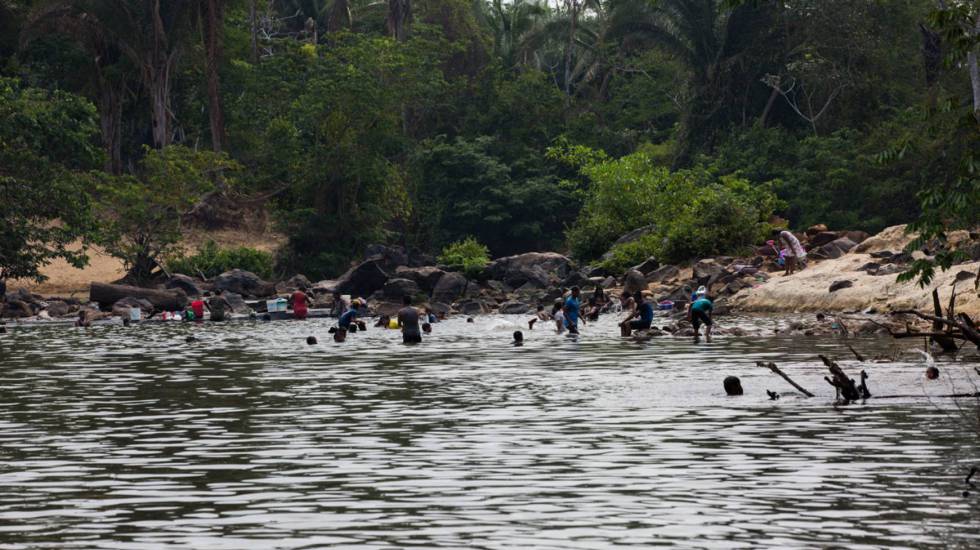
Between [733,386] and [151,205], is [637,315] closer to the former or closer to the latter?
[733,386]

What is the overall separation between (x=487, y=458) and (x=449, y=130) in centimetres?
6287

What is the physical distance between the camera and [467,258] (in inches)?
2319

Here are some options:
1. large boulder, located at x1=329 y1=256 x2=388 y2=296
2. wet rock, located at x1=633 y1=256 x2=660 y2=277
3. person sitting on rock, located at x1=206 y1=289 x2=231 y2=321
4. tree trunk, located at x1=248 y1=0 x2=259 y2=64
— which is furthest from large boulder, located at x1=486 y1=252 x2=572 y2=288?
tree trunk, located at x1=248 y1=0 x2=259 y2=64

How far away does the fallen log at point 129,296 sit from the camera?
51156mm

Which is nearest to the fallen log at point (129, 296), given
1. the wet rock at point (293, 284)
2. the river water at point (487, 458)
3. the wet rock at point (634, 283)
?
the wet rock at point (293, 284)

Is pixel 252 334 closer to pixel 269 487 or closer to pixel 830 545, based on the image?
pixel 269 487

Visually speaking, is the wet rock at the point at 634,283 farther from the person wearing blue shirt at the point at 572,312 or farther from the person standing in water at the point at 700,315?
the person standing in water at the point at 700,315

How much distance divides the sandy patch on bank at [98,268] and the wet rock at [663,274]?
22.1 metres

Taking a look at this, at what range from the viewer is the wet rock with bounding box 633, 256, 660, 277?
1999 inches

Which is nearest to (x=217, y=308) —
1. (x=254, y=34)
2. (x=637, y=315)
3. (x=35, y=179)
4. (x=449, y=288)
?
(x=35, y=179)

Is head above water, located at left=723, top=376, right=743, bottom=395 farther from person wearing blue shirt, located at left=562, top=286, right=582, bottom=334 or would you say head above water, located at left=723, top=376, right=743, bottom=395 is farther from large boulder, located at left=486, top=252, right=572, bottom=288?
large boulder, located at left=486, top=252, right=572, bottom=288

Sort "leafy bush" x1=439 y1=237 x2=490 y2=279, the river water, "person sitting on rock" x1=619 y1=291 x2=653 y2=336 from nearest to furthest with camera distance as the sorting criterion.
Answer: the river water, "person sitting on rock" x1=619 y1=291 x2=653 y2=336, "leafy bush" x1=439 y1=237 x2=490 y2=279

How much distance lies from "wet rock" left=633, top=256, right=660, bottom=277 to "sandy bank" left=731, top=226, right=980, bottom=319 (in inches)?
275

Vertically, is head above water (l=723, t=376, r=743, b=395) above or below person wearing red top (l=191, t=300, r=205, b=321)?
below
